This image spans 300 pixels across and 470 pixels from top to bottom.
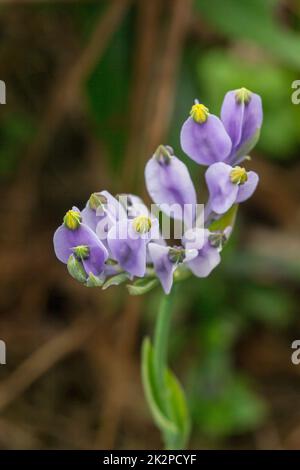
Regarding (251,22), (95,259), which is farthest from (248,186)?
(251,22)

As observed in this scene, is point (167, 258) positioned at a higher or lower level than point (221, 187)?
lower

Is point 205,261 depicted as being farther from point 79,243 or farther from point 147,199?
point 147,199

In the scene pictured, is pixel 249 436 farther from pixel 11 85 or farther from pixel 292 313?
pixel 11 85

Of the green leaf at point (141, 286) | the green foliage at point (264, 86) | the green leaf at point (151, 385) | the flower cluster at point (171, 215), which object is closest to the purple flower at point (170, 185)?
the flower cluster at point (171, 215)

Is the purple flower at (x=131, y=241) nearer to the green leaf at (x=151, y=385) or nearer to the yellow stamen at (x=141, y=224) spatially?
the yellow stamen at (x=141, y=224)

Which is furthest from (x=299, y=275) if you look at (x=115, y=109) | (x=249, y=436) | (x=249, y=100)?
(x=249, y=100)

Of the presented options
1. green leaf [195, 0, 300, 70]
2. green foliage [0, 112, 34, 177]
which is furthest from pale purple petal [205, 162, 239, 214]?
green foliage [0, 112, 34, 177]
